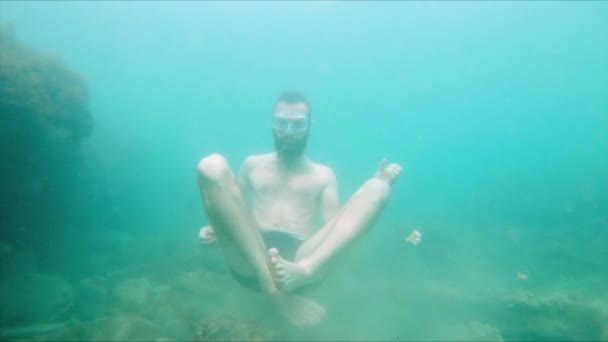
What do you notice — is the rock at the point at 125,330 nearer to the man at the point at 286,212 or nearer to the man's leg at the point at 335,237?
the man at the point at 286,212

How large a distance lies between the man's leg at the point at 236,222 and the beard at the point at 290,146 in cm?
118

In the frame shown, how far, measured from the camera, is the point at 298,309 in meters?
4.51

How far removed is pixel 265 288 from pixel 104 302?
393 cm

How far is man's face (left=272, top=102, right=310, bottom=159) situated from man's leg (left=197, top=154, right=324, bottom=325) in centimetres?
119

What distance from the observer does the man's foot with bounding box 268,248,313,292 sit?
3973 mm

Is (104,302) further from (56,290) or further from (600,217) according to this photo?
(600,217)

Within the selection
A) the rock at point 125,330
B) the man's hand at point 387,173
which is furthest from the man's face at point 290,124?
the rock at point 125,330

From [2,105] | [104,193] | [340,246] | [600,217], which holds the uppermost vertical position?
[600,217]

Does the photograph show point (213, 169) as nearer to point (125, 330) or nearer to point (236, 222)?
point (236, 222)

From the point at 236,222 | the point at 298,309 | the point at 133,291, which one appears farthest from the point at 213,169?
the point at 133,291

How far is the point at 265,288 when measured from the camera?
14.2 ft

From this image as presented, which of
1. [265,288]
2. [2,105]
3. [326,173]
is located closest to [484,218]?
[326,173]

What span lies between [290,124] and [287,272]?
2097 mm

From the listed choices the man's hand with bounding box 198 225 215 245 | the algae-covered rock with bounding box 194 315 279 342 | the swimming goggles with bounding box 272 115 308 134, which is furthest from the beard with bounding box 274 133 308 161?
the algae-covered rock with bounding box 194 315 279 342
